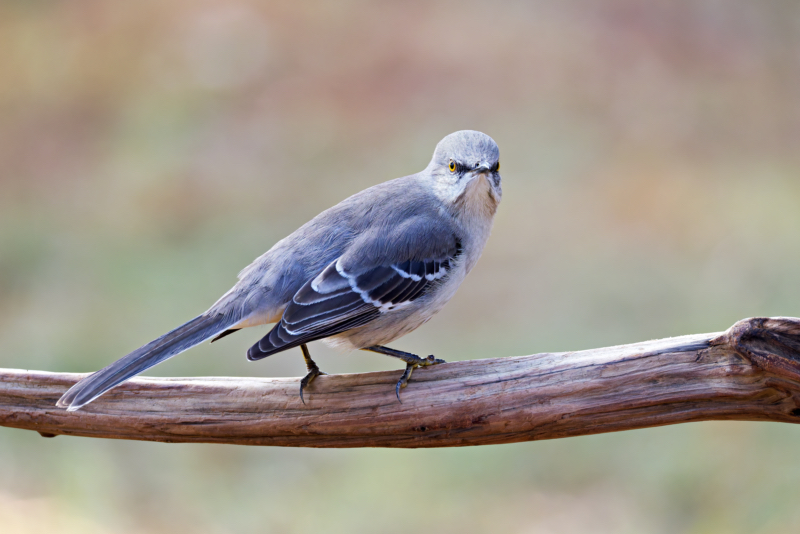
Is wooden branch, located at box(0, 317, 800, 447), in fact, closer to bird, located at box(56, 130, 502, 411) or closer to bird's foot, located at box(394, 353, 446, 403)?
bird's foot, located at box(394, 353, 446, 403)

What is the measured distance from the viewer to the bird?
9.36ft

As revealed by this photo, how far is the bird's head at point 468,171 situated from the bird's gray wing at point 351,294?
0.22 m

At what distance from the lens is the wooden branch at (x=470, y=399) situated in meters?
2.51

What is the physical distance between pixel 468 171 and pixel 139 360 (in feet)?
5.27

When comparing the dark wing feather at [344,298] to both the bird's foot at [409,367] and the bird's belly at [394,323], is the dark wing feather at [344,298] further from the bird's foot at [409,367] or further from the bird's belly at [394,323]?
the bird's foot at [409,367]

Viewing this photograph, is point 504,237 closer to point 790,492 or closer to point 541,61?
point 541,61

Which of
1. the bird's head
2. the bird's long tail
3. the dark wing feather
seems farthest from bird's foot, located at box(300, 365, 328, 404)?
the bird's head

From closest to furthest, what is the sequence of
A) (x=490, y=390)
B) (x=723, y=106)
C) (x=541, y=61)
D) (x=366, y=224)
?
1. (x=490, y=390)
2. (x=366, y=224)
3. (x=723, y=106)
4. (x=541, y=61)

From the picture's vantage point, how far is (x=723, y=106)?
29.0ft

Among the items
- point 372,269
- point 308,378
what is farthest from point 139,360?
point 372,269

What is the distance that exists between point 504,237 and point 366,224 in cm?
460

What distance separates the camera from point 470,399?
9.14 ft

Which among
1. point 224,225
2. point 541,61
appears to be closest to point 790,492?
point 224,225

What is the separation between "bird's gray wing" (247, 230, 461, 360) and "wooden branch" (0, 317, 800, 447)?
32 cm
